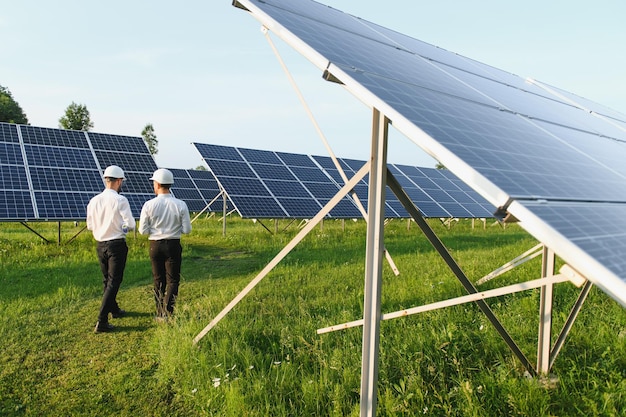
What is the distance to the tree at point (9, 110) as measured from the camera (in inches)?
2050

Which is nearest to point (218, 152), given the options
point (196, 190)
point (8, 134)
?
point (196, 190)

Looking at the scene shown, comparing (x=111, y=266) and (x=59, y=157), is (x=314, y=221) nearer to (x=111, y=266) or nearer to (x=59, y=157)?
(x=111, y=266)

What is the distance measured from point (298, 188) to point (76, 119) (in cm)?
4823

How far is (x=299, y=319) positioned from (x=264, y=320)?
0.47 meters

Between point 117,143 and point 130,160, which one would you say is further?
point 117,143

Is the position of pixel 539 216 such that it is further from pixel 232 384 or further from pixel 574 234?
→ pixel 232 384

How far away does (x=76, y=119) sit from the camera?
54.6m

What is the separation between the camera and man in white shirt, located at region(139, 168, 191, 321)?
6.21m

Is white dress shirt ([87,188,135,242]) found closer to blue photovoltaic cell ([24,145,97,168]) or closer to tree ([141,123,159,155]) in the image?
blue photovoltaic cell ([24,145,97,168])

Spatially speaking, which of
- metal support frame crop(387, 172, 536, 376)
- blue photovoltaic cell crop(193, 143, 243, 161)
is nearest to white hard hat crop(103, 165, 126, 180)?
metal support frame crop(387, 172, 536, 376)

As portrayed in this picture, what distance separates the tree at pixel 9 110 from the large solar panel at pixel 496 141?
5784 cm

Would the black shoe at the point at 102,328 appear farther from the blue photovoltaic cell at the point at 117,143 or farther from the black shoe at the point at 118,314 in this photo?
the blue photovoltaic cell at the point at 117,143

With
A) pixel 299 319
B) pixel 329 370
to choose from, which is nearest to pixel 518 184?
pixel 329 370

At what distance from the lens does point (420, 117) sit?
2.64 metres
